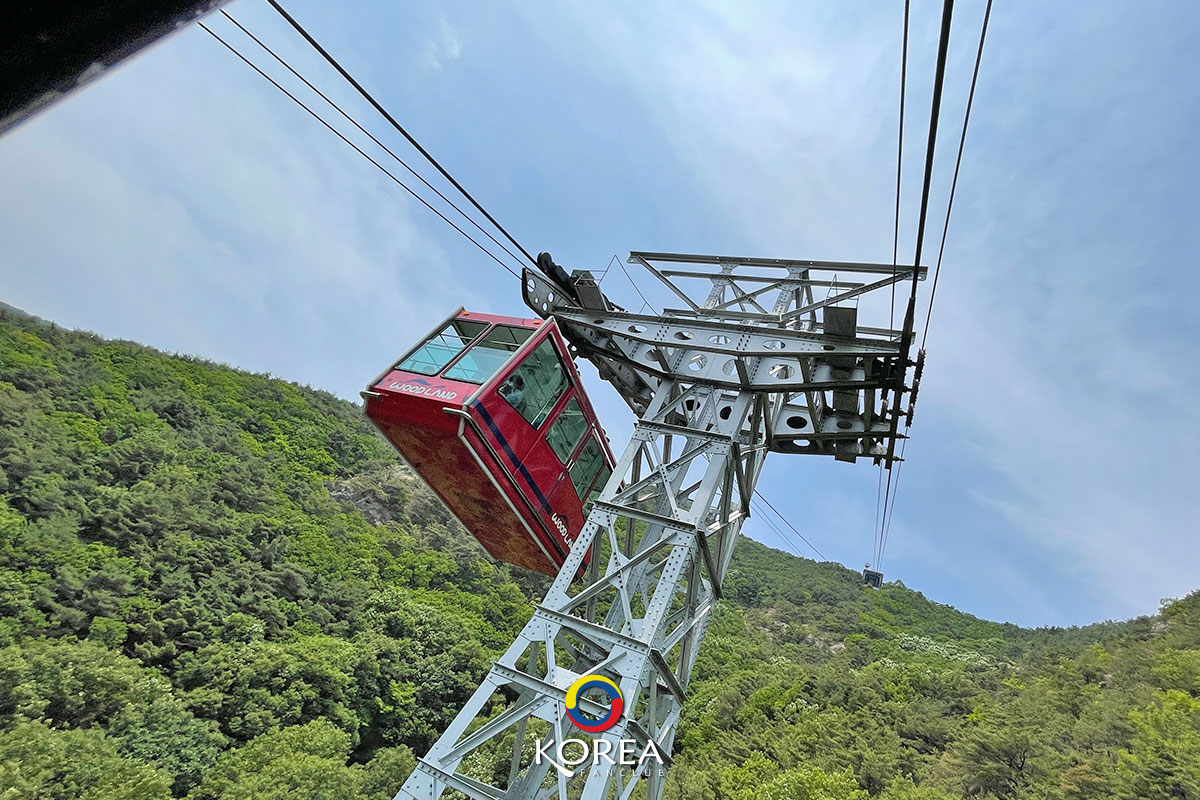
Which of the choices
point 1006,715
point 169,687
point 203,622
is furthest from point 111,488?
point 1006,715

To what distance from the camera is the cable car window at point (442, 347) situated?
6.98 metres

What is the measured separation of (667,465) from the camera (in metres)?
6.64

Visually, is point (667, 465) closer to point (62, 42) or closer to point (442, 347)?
point (442, 347)

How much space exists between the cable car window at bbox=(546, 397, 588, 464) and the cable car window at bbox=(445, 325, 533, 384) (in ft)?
3.68

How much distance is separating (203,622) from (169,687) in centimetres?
585

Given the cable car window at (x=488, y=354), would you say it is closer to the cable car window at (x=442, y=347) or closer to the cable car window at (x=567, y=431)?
the cable car window at (x=442, y=347)

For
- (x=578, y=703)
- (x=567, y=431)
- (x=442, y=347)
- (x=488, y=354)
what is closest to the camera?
(x=578, y=703)

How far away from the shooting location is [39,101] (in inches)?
34.5

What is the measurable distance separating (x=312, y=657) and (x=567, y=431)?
2904 centimetres

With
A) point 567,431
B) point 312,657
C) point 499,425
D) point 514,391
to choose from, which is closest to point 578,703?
point 499,425

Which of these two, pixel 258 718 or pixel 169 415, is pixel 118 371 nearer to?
pixel 169 415

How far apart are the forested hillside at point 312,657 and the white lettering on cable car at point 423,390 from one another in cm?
1937

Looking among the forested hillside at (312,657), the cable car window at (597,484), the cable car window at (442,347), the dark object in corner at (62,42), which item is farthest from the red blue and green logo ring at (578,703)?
the forested hillside at (312,657)

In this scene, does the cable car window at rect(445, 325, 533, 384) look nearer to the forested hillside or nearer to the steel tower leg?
the steel tower leg
